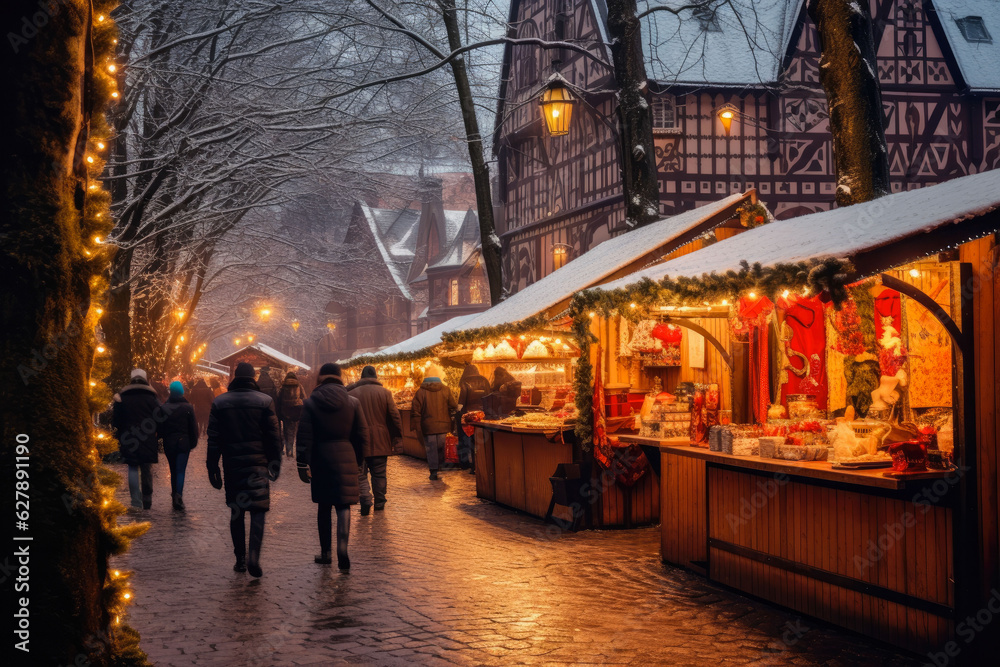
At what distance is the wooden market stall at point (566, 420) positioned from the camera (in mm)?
10805

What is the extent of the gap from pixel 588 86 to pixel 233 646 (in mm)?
23234

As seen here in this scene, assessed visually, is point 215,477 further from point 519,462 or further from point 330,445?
point 519,462

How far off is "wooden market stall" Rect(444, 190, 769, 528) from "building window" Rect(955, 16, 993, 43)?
59.4ft

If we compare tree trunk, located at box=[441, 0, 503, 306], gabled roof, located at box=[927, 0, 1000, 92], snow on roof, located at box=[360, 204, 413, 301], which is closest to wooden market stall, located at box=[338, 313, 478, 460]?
tree trunk, located at box=[441, 0, 503, 306]

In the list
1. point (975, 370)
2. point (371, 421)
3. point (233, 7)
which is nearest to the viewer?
point (975, 370)

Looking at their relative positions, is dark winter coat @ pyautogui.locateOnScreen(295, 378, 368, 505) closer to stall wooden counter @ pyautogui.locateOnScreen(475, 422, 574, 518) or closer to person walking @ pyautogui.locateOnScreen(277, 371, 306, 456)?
stall wooden counter @ pyautogui.locateOnScreen(475, 422, 574, 518)

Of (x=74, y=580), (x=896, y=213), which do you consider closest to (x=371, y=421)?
(x=896, y=213)

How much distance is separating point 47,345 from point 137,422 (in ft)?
33.5

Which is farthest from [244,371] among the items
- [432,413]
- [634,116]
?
[634,116]

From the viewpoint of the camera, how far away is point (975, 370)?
5898 millimetres

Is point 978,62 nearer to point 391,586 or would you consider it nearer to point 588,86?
point 588,86

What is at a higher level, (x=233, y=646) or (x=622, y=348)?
(x=622, y=348)

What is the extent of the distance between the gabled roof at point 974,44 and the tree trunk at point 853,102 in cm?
1722

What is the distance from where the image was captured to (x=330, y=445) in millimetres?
8570
